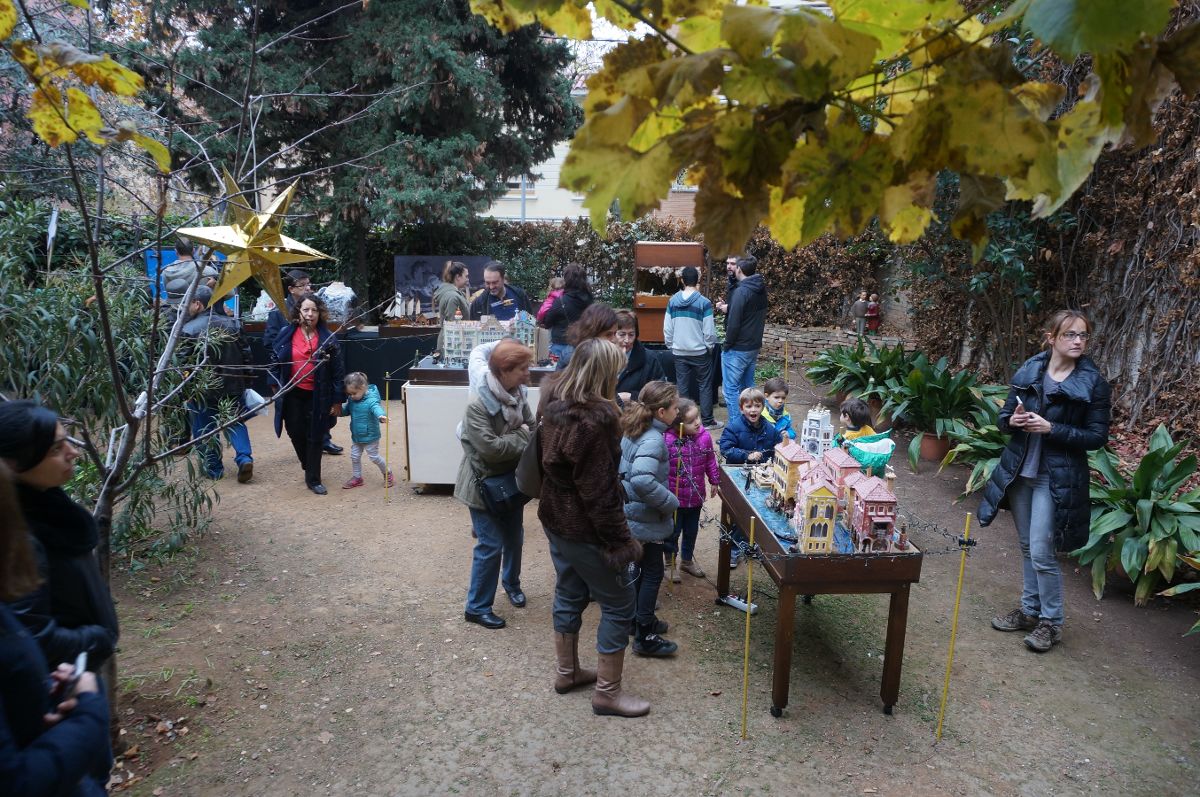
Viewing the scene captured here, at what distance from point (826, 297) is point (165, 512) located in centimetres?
1195

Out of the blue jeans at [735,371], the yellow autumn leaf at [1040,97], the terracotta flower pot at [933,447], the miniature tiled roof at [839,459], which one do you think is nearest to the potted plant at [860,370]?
the terracotta flower pot at [933,447]

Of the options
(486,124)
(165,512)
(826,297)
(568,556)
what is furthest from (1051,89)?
(826,297)

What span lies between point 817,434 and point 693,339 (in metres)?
4.38

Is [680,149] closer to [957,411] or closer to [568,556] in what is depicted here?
[568,556]

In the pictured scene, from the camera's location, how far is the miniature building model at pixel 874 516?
3531mm

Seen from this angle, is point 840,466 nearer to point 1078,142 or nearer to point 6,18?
point 1078,142

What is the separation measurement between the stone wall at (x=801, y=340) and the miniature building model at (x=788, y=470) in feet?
33.5

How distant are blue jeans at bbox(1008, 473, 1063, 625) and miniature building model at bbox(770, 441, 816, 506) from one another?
1.39m

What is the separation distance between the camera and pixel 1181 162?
22.5ft

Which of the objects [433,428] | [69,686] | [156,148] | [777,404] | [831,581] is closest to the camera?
[69,686]

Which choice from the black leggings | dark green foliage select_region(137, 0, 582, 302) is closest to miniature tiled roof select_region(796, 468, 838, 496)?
the black leggings

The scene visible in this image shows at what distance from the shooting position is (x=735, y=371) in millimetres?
8484

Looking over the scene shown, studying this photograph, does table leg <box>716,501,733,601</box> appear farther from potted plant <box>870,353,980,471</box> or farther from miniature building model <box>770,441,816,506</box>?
potted plant <box>870,353,980,471</box>

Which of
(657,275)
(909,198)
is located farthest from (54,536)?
(657,275)
